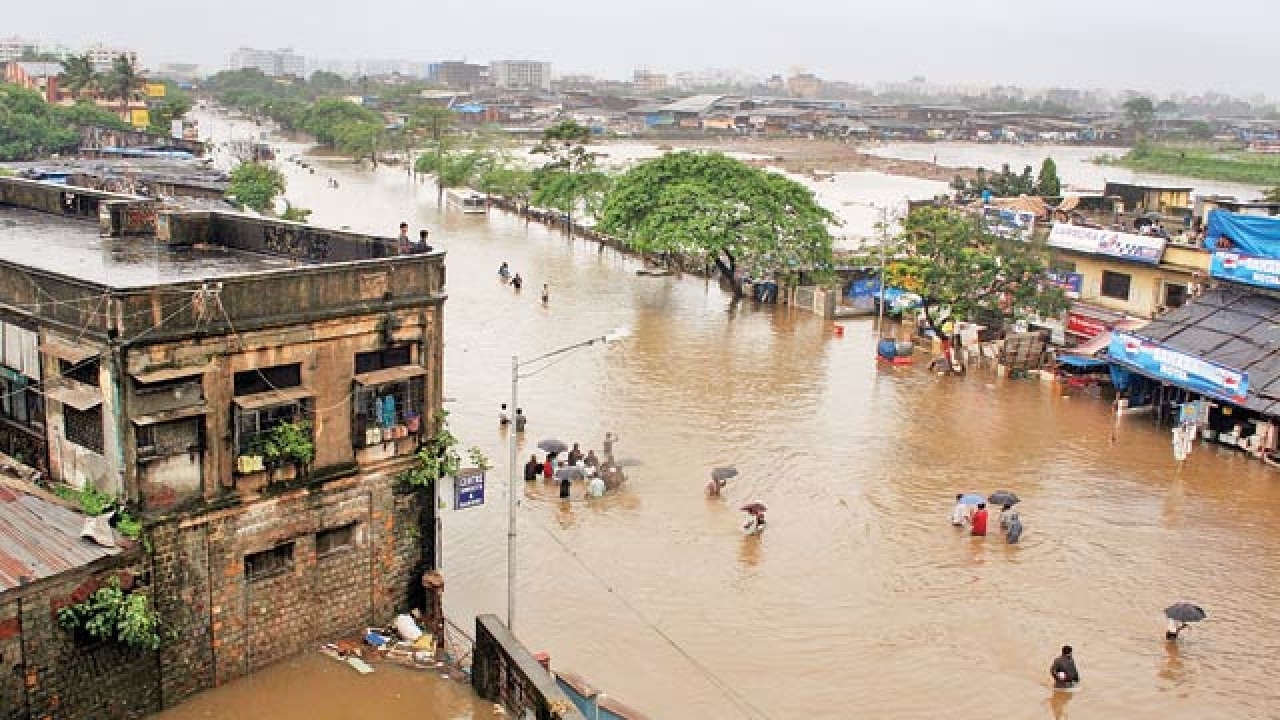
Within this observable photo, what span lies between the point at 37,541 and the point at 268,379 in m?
3.74

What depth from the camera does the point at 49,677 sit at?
1579cm

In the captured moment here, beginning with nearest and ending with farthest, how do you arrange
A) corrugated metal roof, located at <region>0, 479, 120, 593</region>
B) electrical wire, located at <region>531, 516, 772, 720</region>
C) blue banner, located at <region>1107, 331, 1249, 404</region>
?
corrugated metal roof, located at <region>0, 479, 120, 593</region> < electrical wire, located at <region>531, 516, 772, 720</region> < blue banner, located at <region>1107, 331, 1249, 404</region>

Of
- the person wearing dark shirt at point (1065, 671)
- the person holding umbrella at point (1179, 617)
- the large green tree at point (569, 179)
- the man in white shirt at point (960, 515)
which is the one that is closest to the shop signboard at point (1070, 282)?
the man in white shirt at point (960, 515)

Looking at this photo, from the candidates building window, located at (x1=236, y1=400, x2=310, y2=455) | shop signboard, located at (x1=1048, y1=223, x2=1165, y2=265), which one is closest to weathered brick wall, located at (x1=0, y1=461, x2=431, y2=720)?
building window, located at (x1=236, y1=400, x2=310, y2=455)

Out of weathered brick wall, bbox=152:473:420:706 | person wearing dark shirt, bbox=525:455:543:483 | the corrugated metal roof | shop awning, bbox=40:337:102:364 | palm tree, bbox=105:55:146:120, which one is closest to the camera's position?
the corrugated metal roof

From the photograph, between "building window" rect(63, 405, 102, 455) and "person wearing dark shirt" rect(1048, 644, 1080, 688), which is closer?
"building window" rect(63, 405, 102, 455)

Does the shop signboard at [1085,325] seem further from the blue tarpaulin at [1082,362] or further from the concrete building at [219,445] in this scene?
the concrete building at [219,445]

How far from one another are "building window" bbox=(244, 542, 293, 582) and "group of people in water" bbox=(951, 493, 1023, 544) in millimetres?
14509

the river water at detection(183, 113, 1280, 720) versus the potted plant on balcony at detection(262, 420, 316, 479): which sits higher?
the potted plant on balcony at detection(262, 420, 316, 479)

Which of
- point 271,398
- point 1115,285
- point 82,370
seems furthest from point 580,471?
point 1115,285

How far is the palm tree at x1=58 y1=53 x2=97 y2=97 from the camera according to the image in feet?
354

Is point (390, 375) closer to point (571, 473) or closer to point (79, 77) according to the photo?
point (571, 473)

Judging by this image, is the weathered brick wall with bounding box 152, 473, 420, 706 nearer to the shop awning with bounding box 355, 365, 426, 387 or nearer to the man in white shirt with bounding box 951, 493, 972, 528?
the shop awning with bounding box 355, 365, 426, 387

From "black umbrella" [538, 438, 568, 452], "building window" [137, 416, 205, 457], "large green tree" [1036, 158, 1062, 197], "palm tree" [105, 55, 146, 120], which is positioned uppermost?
"palm tree" [105, 55, 146, 120]
